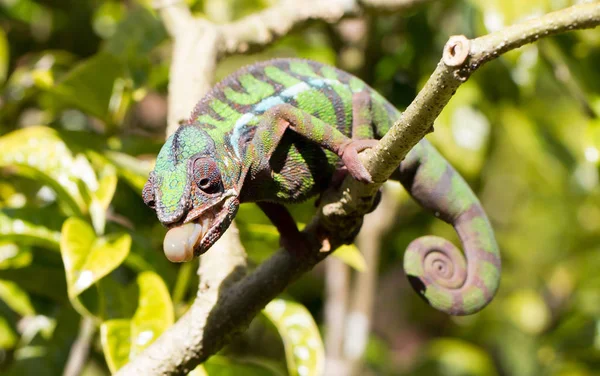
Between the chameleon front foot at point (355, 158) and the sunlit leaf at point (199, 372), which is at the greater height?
the chameleon front foot at point (355, 158)

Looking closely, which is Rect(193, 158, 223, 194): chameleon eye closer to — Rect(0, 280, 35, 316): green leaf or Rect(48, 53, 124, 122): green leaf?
Rect(48, 53, 124, 122): green leaf

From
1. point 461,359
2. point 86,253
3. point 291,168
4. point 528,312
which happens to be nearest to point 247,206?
point 86,253

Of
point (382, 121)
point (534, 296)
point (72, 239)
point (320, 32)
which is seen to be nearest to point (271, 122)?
point (382, 121)

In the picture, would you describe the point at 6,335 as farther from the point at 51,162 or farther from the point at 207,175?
the point at 207,175

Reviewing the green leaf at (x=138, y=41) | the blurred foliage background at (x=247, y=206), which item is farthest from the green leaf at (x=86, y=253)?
the green leaf at (x=138, y=41)

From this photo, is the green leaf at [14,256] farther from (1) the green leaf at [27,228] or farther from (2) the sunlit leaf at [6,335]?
(2) the sunlit leaf at [6,335]

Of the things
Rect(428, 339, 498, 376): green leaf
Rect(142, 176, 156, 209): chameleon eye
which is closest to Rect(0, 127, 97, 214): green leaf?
Rect(142, 176, 156, 209): chameleon eye
